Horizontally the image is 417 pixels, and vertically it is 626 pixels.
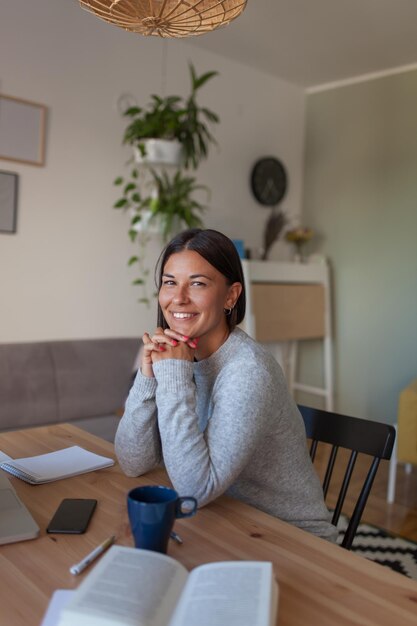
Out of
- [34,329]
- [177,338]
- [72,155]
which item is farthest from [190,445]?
[72,155]

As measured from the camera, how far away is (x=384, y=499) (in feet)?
9.44

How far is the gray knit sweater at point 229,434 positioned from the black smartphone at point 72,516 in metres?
0.16

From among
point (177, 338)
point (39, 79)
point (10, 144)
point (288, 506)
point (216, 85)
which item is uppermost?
point (216, 85)

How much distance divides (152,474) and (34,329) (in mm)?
1773

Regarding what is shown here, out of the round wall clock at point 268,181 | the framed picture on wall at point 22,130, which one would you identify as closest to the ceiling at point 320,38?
the round wall clock at point 268,181

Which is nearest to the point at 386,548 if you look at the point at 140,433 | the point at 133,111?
the point at 140,433

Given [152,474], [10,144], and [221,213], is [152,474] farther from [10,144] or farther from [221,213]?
[221,213]

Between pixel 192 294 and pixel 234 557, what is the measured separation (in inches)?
21.2

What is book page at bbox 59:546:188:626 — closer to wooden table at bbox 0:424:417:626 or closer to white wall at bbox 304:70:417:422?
wooden table at bbox 0:424:417:626

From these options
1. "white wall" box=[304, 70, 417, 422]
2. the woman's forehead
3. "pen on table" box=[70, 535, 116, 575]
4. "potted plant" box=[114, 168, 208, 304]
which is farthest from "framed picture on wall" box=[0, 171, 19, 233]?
"white wall" box=[304, 70, 417, 422]

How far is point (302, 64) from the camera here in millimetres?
3621

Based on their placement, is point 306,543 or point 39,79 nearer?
point 306,543

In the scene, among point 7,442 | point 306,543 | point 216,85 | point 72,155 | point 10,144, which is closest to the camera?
point 306,543

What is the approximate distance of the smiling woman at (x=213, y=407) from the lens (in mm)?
1040
